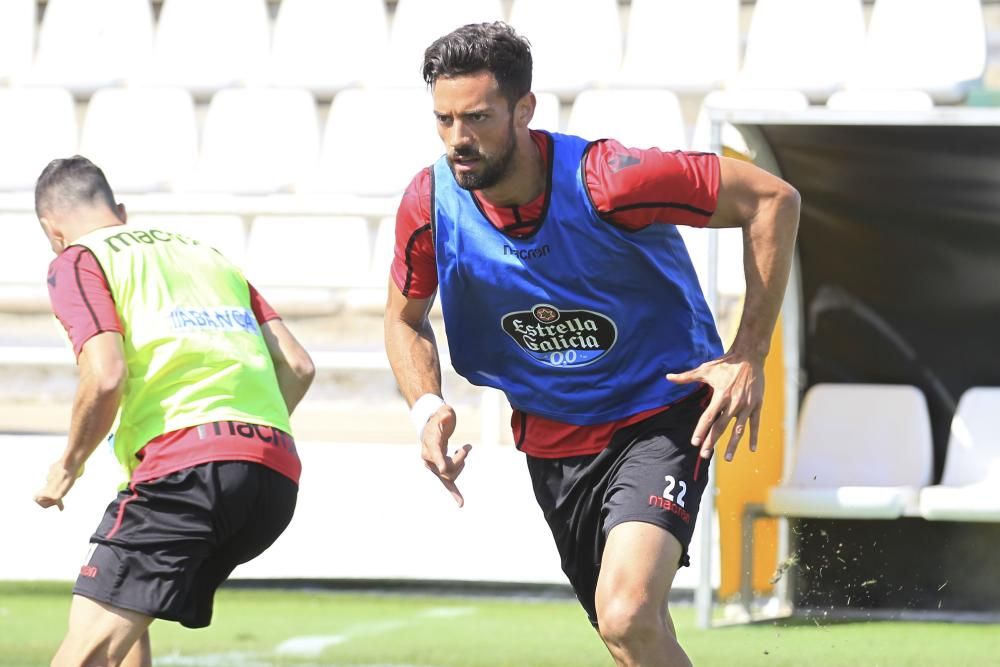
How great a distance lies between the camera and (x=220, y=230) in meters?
10.2

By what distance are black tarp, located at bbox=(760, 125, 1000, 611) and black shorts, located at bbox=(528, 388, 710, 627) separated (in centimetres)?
329

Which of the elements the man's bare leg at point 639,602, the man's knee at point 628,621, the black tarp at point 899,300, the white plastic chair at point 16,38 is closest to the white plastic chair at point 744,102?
the black tarp at point 899,300

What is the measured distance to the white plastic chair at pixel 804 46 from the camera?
10086mm

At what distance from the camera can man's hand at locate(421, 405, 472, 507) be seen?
12.6 ft

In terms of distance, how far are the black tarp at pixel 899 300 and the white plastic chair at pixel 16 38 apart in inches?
282

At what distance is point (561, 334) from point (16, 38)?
9524 millimetres

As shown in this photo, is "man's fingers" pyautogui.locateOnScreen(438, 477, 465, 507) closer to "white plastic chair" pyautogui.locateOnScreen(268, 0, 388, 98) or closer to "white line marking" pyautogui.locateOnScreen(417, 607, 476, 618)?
"white line marking" pyautogui.locateOnScreen(417, 607, 476, 618)

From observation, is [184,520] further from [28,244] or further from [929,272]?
[28,244]

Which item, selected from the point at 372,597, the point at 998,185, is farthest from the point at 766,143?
the point at 372,597

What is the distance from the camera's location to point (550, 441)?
4137 millimetres

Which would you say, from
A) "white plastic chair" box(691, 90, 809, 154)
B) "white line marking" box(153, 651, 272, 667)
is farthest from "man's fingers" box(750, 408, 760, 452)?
"white plastic chair" box(691, 90, 809, 154)

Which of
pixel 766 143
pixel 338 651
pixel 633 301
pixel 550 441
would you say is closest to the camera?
pixel 633 301

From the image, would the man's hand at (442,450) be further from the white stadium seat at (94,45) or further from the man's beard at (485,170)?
the white stadium seat at (94,45)

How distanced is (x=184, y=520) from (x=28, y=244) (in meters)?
7.12
